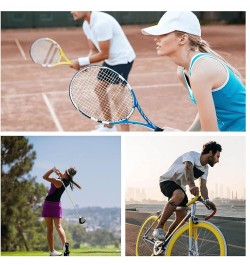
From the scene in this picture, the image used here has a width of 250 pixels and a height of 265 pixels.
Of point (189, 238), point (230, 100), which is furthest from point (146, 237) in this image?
point (230, 100)

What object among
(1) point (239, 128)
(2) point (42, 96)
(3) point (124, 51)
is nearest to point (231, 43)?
(2) point (42, 96)

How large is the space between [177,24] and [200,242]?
70 cm

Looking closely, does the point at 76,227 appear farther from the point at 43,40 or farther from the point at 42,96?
the point at 42,96

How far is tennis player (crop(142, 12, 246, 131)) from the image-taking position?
1663mm

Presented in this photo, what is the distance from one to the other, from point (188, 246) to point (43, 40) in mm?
1220

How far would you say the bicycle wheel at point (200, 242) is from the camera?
210 centimetres

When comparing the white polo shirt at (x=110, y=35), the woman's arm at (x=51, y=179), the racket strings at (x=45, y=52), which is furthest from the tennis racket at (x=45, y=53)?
the woman's arm at (x=51, y=179)

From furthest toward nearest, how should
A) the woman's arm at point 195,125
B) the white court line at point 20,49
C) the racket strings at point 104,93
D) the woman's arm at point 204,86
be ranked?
the white court line at point 20,49, the racket strings at point 104,93, the woman's arm at point 195,125, the woman's arm at point 204,86

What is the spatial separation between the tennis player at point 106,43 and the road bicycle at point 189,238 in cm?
80

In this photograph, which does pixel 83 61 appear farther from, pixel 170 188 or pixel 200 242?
pixel 200 242

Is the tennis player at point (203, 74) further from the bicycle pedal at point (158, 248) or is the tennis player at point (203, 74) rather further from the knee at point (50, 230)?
the knee at point (50, 230)

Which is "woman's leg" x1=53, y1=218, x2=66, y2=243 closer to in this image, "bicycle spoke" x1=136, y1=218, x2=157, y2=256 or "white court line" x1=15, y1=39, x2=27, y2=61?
"bicycle spoke" x1=136, y1=218, x2=157, y2=256
